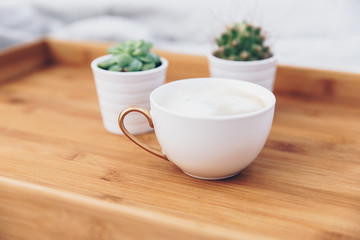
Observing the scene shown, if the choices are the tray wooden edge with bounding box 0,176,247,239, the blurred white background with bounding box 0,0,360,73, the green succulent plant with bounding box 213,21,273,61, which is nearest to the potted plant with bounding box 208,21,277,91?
the green succulent plant with bounding box 213,21,273,61

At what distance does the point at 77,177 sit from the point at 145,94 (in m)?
0.19

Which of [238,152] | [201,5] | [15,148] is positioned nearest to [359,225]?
[238,152]

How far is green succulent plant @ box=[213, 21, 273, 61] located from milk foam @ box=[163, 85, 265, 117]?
0.19 metres

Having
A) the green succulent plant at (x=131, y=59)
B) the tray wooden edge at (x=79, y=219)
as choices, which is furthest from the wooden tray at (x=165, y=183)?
the green succulent plant at (x=131, y=59)

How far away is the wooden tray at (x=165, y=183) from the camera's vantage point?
0.46 m

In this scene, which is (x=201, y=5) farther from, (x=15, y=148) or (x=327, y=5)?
(x=15, y=148)

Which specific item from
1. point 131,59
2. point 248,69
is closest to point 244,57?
point 248,69

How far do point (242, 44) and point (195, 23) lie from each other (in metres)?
0.37

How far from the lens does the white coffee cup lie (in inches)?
18.5

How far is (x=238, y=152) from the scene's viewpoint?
1.62 feet

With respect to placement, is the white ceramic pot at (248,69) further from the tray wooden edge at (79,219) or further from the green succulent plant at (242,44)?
the tray wooden edge at (79,219)

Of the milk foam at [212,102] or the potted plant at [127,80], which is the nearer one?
the milk foam at [212,102]

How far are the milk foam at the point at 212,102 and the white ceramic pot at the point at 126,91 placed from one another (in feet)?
0.34

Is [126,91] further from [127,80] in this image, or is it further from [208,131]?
[208,131]
